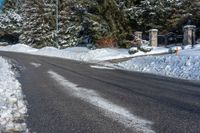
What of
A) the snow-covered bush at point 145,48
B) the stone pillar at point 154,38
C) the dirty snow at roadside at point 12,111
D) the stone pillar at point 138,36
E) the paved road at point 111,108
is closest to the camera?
the dirty snow at roadside at point 12,111

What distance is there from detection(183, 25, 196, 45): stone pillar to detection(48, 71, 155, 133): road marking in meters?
23.8

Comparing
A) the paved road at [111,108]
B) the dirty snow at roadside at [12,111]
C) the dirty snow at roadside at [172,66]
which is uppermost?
the dirty snow at roadside at [12,111]

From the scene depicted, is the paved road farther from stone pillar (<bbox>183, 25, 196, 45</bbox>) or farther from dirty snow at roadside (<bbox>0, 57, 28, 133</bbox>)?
stone pillar (<bbox>183, 25, 196, 45</bbox>)

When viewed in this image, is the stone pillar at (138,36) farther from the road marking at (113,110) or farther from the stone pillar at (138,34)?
the road marking at (113,110)

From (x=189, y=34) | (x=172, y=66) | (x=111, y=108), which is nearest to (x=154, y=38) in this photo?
(x=189, y=34)

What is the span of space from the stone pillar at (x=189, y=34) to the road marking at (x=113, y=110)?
939 inches

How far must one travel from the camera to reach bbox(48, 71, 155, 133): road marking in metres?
8.59

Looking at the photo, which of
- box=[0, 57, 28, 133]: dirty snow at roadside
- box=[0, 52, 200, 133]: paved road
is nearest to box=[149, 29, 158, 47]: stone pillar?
box=[0, 52, 200, 133]: paved road

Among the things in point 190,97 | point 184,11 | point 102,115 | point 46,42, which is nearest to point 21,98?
point 102,115

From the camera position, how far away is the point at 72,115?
9914mm

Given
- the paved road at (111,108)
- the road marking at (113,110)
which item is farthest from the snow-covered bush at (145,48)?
the road marking at (113,110)

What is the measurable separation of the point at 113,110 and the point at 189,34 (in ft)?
94.6

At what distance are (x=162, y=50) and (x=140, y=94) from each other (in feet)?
79.2

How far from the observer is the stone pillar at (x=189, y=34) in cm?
3751
